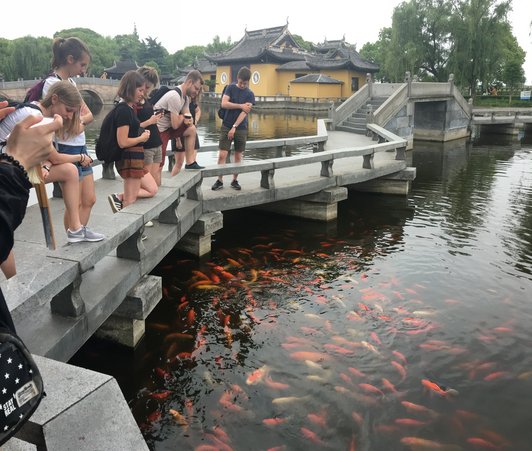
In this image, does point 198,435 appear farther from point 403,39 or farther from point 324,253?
point 403,39

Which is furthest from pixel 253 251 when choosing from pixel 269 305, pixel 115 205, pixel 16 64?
pixel 16 64

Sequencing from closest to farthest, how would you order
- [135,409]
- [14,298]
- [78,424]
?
[78,424]
[14,298]
[135,409]

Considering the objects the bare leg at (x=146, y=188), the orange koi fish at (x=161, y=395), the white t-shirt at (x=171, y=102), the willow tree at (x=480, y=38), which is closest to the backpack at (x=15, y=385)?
the orange koi fish at (x=161, y=395)

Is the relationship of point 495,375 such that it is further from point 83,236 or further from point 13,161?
point 13,161

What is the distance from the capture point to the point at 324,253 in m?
8.78

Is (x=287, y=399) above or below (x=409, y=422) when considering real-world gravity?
above

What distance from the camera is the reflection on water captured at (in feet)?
14.1

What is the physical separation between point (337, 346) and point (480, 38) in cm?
3534

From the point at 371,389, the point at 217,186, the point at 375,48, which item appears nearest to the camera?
the point at 371,389

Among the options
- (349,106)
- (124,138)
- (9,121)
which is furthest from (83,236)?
(349,106)

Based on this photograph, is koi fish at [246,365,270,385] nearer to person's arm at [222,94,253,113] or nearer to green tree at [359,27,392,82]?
person's arm at [222,94,253,113]

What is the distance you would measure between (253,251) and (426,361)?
4.08 m

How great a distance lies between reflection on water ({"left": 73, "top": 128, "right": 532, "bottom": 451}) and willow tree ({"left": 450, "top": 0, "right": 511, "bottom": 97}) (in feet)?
96.0

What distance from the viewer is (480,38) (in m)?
34.0
